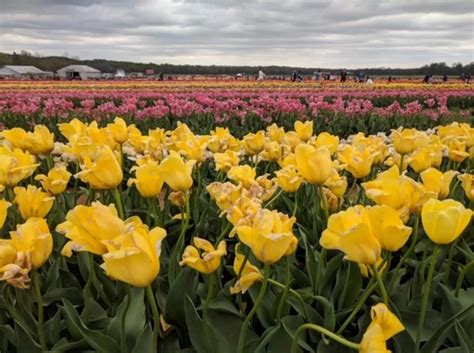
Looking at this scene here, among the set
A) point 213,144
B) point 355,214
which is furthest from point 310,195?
point 355,214

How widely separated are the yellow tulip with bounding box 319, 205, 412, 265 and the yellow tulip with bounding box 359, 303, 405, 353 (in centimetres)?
12

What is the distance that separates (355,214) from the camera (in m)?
1.25

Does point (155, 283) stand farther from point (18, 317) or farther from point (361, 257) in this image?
point (361, 257)

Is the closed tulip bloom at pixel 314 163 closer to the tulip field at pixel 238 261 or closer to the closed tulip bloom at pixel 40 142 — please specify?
the tulip field at pixel 238 261

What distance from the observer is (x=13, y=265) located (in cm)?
124

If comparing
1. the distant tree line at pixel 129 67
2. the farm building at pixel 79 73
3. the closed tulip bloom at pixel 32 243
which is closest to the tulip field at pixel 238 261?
the closed tulip bloom at pixel 32 243

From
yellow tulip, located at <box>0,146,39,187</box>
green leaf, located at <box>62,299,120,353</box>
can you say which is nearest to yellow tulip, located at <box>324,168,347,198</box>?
green leaf, located at <box>62,299,120,353</box>

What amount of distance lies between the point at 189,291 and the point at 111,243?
0.56 m

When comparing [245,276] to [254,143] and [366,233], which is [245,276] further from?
[254,143]

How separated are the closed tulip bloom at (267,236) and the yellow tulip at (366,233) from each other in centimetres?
12

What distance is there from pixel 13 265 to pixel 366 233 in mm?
807

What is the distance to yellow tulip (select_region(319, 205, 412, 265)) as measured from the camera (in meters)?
1.17

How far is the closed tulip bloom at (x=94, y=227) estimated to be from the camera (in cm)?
120

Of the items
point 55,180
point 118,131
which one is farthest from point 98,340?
point 118,131
